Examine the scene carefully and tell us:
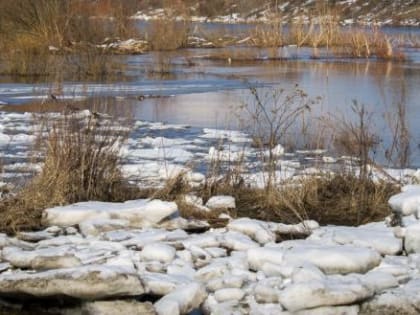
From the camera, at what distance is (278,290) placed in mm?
4441

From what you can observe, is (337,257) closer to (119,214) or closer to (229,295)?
(229,295)

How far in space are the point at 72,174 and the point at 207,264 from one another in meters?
1.88

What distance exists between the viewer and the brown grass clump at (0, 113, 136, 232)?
236 inches

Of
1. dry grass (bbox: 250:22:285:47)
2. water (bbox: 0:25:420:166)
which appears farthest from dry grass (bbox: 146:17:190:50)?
dry grass (bbox: 250:22:285:47)

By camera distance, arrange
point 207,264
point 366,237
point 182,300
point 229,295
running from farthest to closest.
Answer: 1. point 366,237
2. point 207,264
3. point 229,295
4. point 182,300

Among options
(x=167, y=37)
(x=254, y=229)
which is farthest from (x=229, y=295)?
(x=167, y=37)

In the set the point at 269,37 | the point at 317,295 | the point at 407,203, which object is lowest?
the point at 317,295

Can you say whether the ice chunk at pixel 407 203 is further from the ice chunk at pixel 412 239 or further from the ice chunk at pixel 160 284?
the ice chunk at pixel 160 284

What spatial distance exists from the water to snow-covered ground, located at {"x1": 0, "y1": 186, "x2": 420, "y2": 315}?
2.95 m

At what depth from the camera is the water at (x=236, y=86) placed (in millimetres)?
12094

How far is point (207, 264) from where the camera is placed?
4.96m

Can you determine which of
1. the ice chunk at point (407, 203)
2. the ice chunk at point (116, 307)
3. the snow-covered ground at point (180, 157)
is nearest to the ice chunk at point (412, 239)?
the ice chunk at point (407, 203)

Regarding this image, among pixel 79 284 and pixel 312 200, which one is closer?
pixel 79 284

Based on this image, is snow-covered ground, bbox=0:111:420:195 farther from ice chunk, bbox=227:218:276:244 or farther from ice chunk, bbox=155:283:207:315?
ice chunk, bbox=155:283:207:315
